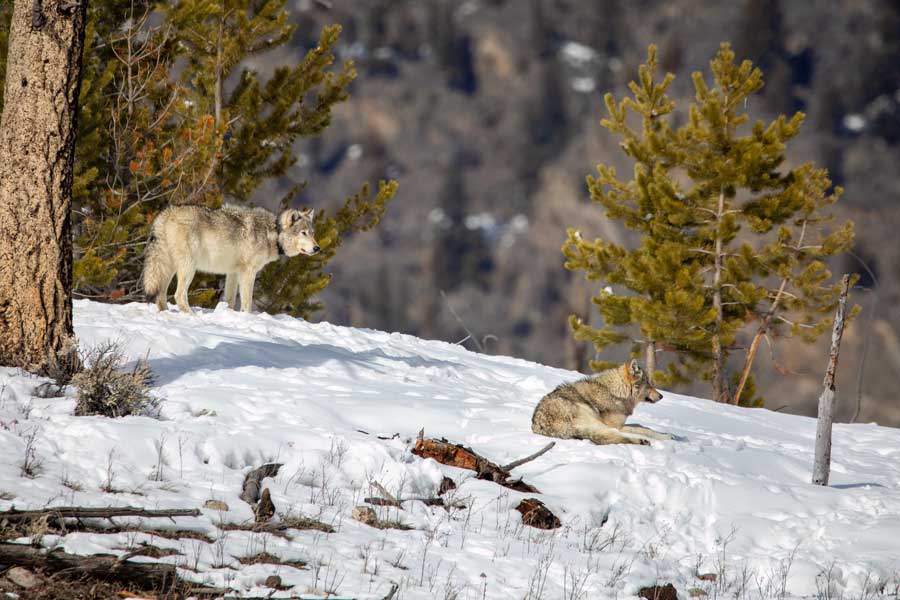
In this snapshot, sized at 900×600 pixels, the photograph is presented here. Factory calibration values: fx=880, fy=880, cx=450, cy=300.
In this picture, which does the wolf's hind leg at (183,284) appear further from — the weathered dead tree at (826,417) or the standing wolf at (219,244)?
the weathered dead tree at (826,417)

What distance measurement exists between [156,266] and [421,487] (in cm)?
785

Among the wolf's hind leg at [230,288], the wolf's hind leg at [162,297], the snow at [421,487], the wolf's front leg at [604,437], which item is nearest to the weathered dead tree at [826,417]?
the snow at [421,487]

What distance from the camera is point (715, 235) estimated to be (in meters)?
23.6

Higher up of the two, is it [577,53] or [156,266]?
[577,53]

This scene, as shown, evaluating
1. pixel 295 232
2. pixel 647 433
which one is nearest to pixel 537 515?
pixel 647 433

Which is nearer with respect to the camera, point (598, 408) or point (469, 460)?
point (469, 460)

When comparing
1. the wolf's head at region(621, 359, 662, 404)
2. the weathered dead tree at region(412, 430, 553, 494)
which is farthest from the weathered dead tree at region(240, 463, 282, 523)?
the wolf's head at region(621, 359, 662, 404)

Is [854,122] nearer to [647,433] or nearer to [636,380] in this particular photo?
[636,380]

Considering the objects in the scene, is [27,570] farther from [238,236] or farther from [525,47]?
[525,47]

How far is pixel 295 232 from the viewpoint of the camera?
15578mm

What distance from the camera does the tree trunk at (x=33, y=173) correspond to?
26.4 feet

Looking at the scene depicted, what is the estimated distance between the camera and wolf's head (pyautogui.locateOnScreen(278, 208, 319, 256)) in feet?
50.8

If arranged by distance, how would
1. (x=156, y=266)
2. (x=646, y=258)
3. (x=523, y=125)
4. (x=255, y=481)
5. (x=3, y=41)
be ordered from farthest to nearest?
(x=523, y=125), (x=646, y=258), (x=3, y=41), (x=156, y=266), (x=255, y=481)

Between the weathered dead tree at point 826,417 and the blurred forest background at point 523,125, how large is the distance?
58982mm
